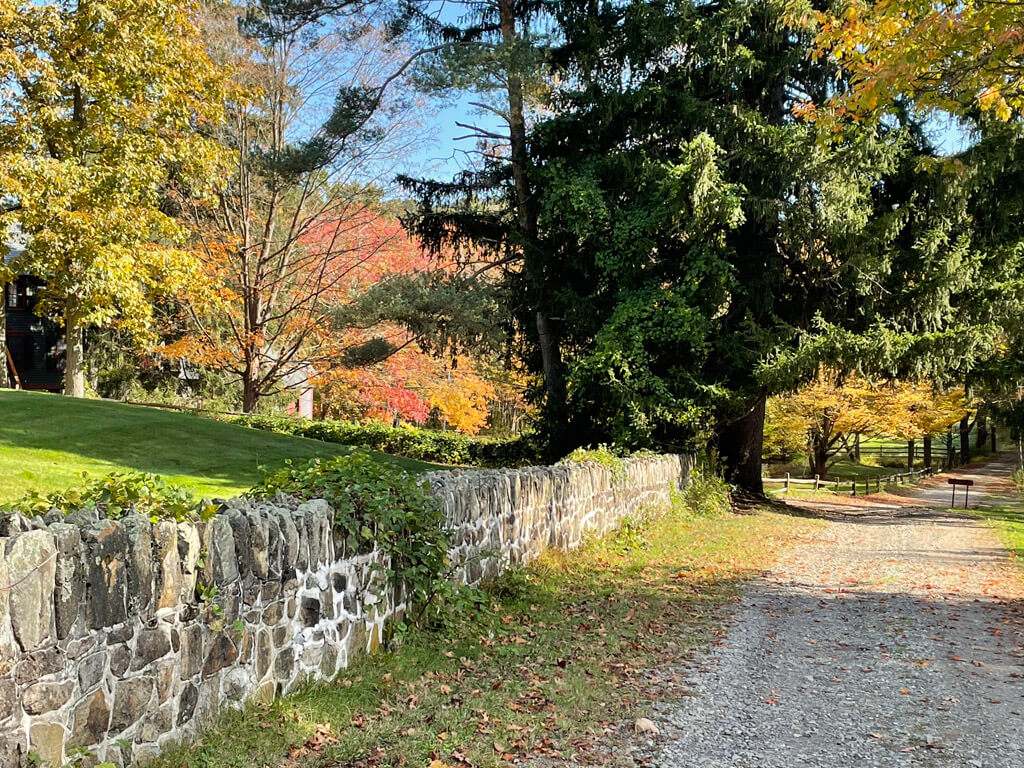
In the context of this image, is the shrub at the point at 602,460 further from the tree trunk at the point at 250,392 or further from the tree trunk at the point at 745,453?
the tree trunk at the point at 250,392

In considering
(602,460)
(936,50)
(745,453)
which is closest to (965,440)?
(745,453)

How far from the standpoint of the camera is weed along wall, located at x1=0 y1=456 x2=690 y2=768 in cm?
315

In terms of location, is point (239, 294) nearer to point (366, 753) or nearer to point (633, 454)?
point (633, 454)

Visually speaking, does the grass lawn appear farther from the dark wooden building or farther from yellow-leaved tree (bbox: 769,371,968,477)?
the dark wooden building

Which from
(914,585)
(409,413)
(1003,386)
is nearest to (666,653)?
(914,585)

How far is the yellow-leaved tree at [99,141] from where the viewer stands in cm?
1892

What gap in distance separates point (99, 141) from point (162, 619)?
19.6 m

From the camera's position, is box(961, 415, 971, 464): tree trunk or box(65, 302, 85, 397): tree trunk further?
box(961, 415, 971, 464): tree trunk

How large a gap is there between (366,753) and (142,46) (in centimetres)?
2111

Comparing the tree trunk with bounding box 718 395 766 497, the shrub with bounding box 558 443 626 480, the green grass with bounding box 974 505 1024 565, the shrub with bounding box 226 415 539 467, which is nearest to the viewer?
the shrub with bounding box 558 443 626 480

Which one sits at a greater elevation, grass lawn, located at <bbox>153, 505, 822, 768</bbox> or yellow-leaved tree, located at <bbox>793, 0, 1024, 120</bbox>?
yellow-leaved tree, located at <bbox>793, 0, 1024, 120</bbox>

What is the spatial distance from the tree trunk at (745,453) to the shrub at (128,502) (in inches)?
617

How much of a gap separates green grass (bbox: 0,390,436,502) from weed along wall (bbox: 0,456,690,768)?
19.8 ft

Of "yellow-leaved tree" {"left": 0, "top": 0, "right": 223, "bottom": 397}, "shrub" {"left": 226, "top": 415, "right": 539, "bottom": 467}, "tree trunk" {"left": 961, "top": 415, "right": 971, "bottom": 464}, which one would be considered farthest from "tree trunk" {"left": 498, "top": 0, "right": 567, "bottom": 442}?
"tree trunk" {"left": 961, "top": 415, "right": 971, "bottom": 464}
